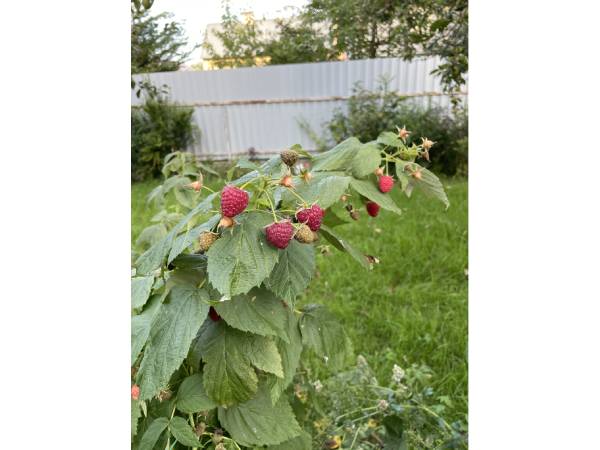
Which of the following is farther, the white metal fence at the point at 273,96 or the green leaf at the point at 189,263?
the white metal fence at the point at 273,96

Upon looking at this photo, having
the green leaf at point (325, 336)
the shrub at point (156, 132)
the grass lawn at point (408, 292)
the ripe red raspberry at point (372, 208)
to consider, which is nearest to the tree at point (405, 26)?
the grass lawn at point (408, 292)

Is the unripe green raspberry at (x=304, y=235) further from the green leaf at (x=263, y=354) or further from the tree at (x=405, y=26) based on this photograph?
the tree at (x=405, y=26)

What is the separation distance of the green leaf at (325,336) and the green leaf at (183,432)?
6.1 inches

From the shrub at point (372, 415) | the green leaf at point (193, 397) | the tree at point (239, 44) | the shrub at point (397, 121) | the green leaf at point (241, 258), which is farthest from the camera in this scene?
the shrub at point (397, 121)

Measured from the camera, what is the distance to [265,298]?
456 millimetres

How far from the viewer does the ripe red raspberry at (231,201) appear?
0.39m

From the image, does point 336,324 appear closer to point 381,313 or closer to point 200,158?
point 381,313

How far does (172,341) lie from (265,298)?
9cm

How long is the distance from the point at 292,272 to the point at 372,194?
0.45 ft

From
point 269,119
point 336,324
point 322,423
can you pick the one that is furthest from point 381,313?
point 269,119

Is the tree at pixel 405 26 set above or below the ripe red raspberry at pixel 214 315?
above

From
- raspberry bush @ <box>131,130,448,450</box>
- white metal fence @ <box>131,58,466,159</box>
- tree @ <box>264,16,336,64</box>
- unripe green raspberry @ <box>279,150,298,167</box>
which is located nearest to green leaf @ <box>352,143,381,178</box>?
raspberry bush @ <box>131,130,448,450</box>

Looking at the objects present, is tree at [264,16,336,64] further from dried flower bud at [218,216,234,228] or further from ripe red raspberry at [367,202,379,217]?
dried flower bud at [218,216,234,228]
